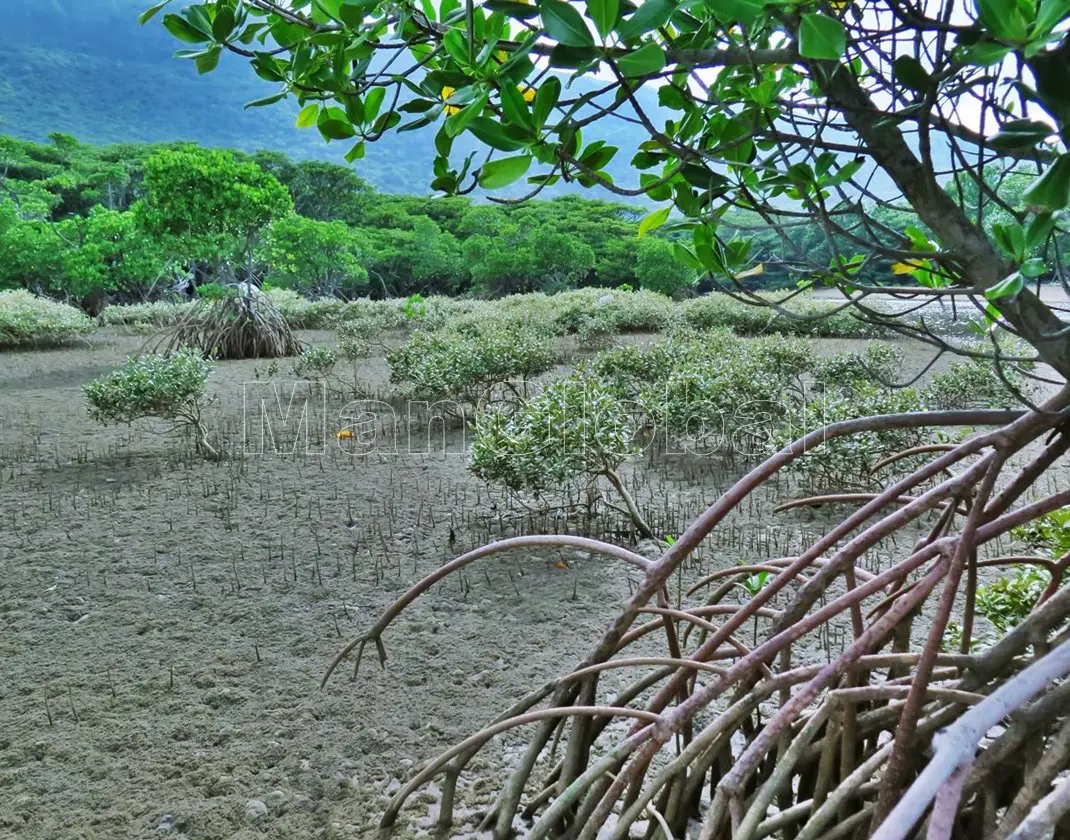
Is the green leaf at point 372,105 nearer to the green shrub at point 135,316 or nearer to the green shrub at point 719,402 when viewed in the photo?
the green shrub at point 719,402

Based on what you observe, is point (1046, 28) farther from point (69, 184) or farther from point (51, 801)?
point (69, 184)

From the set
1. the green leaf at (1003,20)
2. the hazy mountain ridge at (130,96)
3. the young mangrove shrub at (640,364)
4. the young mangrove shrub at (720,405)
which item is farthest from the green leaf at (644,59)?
the hazy mountain ridge at (130,96)

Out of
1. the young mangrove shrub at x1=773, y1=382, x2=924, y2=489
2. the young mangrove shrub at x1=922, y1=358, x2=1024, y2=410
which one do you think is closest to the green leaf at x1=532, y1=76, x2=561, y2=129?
the young mangrove shrub at x1=773, y1=382, x2=924, y2=489

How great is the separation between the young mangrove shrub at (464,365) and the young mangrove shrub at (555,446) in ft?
6.72

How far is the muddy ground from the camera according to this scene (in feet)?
6.28

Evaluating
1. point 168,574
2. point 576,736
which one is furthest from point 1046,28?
point 168,574

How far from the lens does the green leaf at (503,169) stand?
0.68 metres

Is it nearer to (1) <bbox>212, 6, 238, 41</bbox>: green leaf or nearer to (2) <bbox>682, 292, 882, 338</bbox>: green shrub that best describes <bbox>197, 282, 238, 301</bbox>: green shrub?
(2) <bbox>682, 292, 882, 338</bbox>: green shrub

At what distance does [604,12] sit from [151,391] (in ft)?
16.6

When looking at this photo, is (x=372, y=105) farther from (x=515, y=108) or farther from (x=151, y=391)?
(x=151, y=391)

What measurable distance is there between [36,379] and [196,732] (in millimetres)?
7745

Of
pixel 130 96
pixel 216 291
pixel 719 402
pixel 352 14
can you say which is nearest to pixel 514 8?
pixel 352 14

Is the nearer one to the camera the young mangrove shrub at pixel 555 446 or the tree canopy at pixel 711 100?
the tree canopy at pixel 711 100

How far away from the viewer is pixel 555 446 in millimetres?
3607
